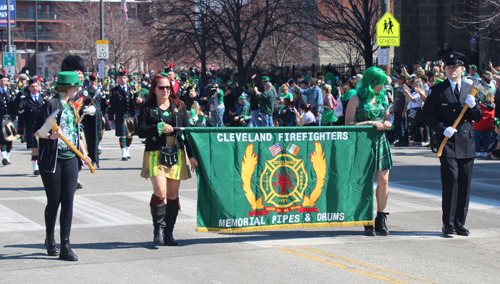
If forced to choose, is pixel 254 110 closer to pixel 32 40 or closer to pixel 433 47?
pixel 433 47

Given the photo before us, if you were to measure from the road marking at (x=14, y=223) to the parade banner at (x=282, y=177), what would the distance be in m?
2.63

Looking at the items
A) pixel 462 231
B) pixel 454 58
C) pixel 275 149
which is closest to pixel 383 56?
pixel 454 58

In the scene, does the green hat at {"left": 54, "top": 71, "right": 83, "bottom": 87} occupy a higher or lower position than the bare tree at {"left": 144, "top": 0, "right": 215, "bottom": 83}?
lower

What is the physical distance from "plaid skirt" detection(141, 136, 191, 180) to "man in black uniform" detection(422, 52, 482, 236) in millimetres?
2934

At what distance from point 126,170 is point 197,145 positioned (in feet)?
24.9

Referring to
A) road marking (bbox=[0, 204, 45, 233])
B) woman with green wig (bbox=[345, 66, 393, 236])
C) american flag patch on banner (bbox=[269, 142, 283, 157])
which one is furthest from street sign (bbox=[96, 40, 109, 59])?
american flag patch on banner (bbox=[269, 142, 283, 157])

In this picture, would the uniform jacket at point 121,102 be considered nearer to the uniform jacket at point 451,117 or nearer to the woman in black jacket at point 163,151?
the woman in black jacket at point 163,151

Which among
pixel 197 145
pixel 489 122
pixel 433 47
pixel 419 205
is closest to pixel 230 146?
pixel 197 145

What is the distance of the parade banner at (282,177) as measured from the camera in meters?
6.91

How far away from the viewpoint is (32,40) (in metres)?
99.1

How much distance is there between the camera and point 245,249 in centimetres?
684

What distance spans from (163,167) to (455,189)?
3.36 metres

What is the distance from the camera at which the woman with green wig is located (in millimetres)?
7380

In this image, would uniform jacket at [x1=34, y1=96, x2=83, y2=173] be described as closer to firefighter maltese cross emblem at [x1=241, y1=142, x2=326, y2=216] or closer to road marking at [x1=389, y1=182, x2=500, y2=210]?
firefighter maltese cross emblem at [x1=241, y1=142, x2=326, y2=216]
